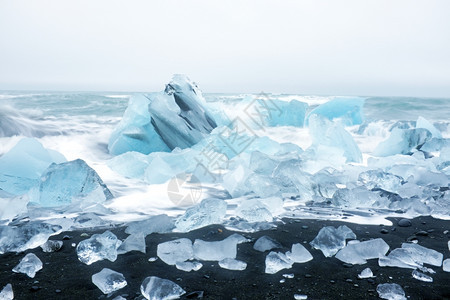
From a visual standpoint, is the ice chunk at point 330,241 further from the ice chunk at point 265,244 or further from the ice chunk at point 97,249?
the ice chunk at point 97,249

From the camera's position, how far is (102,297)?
1309 millimetres

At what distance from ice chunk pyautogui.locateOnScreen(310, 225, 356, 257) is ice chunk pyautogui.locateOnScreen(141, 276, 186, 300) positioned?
789mm

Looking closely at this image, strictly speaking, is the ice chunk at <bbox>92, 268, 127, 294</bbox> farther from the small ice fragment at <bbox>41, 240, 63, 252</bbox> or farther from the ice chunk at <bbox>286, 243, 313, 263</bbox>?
the ice chunk at <bbox>286, 243, 313, 263</bbox>

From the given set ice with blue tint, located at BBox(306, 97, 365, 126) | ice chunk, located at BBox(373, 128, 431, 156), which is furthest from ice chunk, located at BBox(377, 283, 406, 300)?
ice with blue tint, located at BBox(306, 97, 365, 126)

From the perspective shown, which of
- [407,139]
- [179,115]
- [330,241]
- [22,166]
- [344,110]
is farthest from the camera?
[344,110]

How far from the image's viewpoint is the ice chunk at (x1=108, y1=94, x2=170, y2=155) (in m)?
4.58

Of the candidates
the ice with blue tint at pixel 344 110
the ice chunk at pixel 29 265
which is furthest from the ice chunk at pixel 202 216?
the ice with blue tint at pixel 344 110

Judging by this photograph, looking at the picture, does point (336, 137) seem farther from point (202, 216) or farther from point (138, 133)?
point (202, 216)

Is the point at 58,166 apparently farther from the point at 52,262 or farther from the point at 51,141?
the point at 51,141

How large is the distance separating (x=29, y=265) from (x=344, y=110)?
24.7 ft

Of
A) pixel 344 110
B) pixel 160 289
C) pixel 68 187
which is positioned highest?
pixel 344 110

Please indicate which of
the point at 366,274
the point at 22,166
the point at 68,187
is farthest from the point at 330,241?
the point at 22,166

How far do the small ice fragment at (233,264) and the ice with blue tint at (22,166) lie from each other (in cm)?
221

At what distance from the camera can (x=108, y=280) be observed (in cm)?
139
